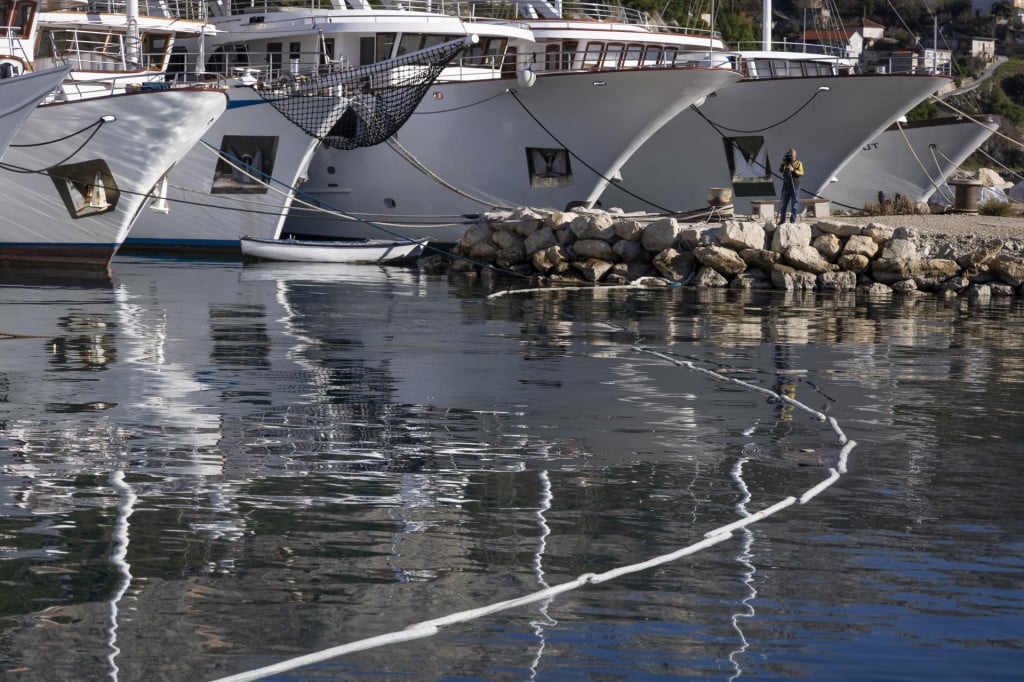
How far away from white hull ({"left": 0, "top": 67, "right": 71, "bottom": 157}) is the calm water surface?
→ 829 cm

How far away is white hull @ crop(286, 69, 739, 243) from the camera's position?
29.8m

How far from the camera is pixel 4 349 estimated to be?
14.1m

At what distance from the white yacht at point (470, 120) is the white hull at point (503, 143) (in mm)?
20

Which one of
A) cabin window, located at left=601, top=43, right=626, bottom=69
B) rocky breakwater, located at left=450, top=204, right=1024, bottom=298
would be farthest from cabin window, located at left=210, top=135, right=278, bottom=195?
cabin window, located at left=601, top=43, right=626, bottom=69

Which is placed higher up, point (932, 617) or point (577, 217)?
point (577, 217)

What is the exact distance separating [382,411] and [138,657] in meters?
5.52

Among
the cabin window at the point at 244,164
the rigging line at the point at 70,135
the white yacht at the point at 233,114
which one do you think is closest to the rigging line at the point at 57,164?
the rigging line at the point at 70,135

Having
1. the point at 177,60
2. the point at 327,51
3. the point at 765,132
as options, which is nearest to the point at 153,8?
the point at 177,60

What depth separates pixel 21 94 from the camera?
22.8 m

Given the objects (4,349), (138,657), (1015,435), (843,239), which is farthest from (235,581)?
(843,239)

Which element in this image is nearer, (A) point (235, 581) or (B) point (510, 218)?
(A) point (235, 581)

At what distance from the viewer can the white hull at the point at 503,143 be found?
97.7 feet

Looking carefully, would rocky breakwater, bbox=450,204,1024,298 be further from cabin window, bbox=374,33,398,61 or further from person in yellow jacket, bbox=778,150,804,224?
cabin window, bbox=374,33,398,61

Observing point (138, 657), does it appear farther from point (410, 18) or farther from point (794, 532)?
point (410, 18)
